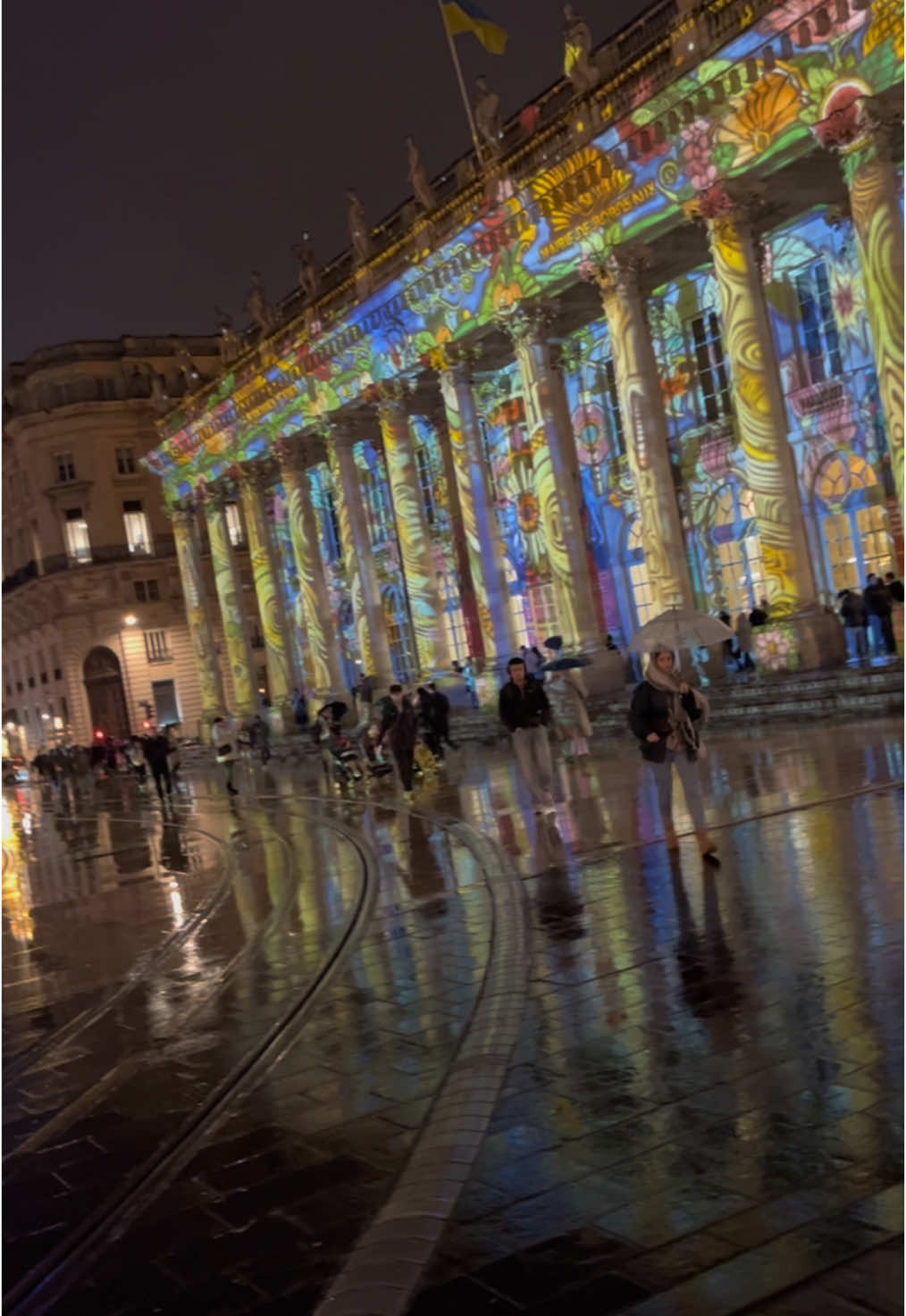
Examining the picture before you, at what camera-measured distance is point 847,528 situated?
2612 cm

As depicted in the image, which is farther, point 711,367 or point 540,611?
point 540,611

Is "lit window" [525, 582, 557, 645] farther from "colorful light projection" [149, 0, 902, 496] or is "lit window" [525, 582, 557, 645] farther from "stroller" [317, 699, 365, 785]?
"stroller" [317, 699, 365, 785]

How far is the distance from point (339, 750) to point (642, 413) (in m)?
9.15

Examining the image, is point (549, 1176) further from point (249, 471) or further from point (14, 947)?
point (249, 471)

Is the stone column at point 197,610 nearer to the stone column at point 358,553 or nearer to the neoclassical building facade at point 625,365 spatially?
the neoclassical building facade at point 625,365

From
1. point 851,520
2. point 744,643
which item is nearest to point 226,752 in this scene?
point 744,643

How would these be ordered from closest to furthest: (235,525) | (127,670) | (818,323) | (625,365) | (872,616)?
(872,616), (818,323), (625,365), (127,670), (235,525)

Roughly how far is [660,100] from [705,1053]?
73.4ft

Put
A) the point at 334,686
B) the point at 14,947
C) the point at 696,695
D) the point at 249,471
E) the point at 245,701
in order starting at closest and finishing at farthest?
the point at 696,695
the point at 14,947
the point at 334,686
the point at 249,471
the point at 245,701

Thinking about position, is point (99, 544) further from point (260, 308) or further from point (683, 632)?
point (683, 632)

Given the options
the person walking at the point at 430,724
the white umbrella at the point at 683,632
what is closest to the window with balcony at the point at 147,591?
the person walking at the point at 430,724

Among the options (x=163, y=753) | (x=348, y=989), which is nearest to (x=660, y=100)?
(x=163, y=753)

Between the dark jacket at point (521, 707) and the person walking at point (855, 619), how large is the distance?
10.2 m

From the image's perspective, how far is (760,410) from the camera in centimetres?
2378
